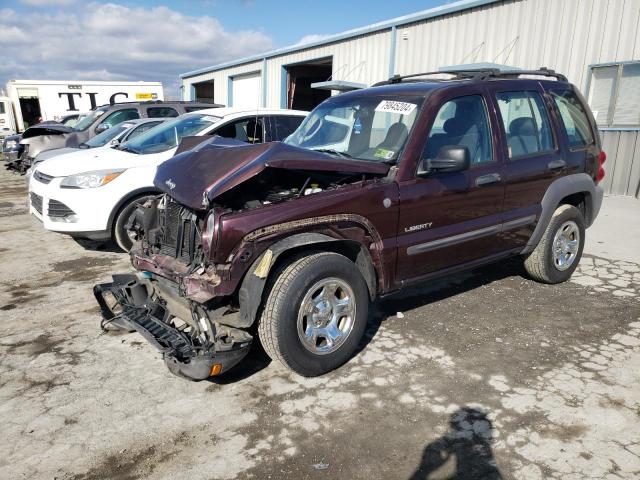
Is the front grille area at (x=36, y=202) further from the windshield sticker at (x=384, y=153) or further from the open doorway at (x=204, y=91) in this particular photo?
the open doorway at (x=204, y=91)

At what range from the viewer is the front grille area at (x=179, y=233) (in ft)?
10.9

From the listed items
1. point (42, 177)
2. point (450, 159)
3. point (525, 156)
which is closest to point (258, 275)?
point (450, 159)

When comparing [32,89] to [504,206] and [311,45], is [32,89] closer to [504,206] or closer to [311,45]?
[311,45]

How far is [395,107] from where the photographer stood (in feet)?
13.1

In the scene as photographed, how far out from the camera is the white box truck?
24.9 m

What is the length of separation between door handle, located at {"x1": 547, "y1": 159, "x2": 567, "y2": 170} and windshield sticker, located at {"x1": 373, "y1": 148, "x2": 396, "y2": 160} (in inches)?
70.1

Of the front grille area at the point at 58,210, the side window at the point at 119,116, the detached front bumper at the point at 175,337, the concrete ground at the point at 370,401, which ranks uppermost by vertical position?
the side window at the point at 119,116

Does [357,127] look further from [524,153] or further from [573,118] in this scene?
[573,118]

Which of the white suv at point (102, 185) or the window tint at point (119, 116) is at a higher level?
the window tint at point (119, 116)

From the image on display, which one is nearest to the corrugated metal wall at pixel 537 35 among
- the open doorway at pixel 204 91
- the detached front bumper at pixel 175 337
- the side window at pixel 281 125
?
the side window at pixel 281 125

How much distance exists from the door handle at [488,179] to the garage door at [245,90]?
57.9 feet

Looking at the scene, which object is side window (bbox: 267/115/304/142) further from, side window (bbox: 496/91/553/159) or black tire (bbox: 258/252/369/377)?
black tire (bbox: 258/252/369/377)

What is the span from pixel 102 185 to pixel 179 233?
288 cm

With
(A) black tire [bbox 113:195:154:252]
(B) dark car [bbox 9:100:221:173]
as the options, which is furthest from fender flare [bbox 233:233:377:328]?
(B) dark car [bbox 9:100:221:173]
